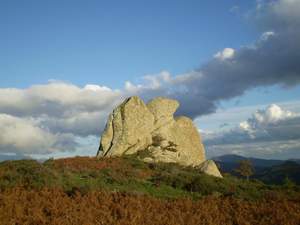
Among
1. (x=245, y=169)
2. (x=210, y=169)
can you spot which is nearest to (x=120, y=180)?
(x=210, y=169)

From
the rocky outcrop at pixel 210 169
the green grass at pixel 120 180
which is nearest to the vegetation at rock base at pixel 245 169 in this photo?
the rocky outcrop at pixel 210 169

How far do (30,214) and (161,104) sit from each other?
4016cm

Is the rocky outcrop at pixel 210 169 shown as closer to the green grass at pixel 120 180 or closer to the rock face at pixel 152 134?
the rock face at pixel 152 134

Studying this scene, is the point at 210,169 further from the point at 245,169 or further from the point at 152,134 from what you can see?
the point at 245,169

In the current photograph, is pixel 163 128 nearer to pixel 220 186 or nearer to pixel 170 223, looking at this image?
pixel 220 186

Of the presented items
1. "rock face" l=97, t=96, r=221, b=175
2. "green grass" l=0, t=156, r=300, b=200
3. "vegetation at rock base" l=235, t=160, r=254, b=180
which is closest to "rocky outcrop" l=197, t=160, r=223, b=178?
"rock face" l=97, t=96, r=221, b=175

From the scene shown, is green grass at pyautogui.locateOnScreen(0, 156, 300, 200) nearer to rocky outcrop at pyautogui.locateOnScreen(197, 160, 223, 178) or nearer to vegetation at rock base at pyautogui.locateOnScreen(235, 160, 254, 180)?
rocky outcrop at pyautogui.locateOnScreen(197, 160, 223, 178)

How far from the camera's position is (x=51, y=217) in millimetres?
11164

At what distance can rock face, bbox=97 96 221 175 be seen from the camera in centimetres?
4447

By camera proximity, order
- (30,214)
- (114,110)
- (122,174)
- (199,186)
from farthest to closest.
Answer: (114,110) → (122,174) → (199,186) → (30,214)

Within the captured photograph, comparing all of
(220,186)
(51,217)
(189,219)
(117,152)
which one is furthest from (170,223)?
(117,152)

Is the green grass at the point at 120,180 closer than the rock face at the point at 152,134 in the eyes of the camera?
Yes

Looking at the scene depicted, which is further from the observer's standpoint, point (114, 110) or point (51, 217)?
Answer: point (114, 110)

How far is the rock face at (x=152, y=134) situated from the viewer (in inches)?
1751
